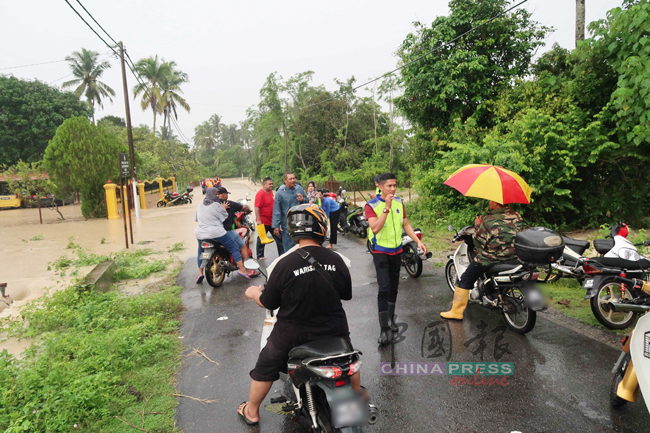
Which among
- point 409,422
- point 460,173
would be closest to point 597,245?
point 460,173

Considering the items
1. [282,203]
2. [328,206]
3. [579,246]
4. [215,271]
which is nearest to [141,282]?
[215,271]

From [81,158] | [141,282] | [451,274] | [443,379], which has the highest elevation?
[81,158]

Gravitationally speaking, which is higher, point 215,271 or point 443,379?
point 215,271

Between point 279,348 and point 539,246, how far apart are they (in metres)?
2.63

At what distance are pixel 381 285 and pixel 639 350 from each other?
7.20 ft

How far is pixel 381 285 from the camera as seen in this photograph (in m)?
4.19

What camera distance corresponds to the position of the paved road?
292 cm

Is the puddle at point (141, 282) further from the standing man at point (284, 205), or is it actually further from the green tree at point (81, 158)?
the green tree at point (81, 158)

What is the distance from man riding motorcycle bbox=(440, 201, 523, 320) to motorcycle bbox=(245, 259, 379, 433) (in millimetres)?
2558

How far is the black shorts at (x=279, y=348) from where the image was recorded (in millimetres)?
2451

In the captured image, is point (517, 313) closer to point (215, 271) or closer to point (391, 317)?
point (391, 317)

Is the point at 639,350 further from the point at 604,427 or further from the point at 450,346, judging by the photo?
the point at 450,346

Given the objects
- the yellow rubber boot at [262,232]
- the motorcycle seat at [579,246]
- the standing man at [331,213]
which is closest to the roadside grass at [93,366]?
the yellow rubber boot at [262,232]

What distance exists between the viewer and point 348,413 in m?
2.12
